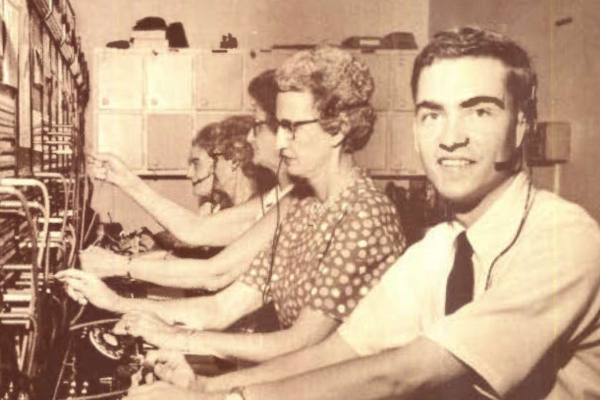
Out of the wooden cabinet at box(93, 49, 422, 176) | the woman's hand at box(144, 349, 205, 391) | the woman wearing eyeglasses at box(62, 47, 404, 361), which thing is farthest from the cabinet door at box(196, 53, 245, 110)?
the woman's hand at box(144, 349, 205, 391)

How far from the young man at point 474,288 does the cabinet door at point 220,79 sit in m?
1.60

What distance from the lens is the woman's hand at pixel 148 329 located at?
126 cm

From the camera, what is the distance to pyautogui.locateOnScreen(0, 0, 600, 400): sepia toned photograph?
31.9 inches

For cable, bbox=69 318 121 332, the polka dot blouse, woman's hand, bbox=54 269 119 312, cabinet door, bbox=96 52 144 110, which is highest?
cabinet door, bbox=96 52 144 110

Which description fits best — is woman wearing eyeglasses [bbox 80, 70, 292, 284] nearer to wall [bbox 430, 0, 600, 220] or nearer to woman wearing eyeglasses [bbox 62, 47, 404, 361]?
woman wearing eyeglasses [bbox 62, 47, 404, 361]

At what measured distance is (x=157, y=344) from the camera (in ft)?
4.12

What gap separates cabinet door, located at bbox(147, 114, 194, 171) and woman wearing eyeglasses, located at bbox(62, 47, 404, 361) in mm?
1054

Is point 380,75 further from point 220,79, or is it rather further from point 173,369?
point 173,369

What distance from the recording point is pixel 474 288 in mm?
946

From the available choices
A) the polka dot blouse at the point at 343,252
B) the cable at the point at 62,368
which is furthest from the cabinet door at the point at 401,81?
the cable at the point at 62,368

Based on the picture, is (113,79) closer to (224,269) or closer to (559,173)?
(224,269)

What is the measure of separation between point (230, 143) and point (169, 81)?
2.40ft

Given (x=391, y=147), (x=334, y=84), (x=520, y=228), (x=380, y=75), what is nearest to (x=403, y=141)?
(x=391, y=147)

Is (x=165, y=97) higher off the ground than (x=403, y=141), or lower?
higher
